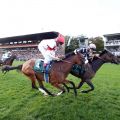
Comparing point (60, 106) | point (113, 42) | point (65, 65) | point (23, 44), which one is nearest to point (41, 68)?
point (65, 65)

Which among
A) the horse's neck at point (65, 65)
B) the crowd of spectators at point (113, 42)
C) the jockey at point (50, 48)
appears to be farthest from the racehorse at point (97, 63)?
the crowd of spectators at point (113, 42)

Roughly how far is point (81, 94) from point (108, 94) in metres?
0.92

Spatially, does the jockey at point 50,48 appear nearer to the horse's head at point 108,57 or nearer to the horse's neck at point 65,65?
the horse's neck at point 65,65

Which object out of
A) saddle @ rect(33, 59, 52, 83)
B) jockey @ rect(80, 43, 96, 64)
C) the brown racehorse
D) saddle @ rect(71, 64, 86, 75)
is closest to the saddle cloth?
saddle @ rect(33, 59, 52, 83)

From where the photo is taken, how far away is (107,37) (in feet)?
192

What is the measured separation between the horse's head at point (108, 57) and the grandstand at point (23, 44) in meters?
32.5

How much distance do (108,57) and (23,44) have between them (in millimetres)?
41548

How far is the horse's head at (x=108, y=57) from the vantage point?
27.1 feet

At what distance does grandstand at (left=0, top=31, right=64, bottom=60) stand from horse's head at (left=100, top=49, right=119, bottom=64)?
3251cm

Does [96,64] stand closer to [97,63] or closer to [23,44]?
[97,63]

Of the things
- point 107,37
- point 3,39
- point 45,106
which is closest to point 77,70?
point 45,106

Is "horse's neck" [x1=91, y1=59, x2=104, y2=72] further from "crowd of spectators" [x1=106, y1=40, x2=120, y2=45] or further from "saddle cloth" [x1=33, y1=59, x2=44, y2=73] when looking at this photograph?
"crowd of spectators" [x1=106, y1=40, x2=120, y2=45]

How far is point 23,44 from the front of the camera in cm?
4878

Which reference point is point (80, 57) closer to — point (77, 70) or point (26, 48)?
point (77, 70)
